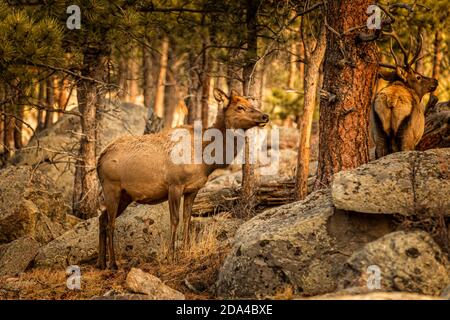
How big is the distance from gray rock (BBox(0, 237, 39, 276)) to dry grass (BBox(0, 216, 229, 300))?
0.24 metres

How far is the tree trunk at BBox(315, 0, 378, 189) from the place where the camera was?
10938 millimetres

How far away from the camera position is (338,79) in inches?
433

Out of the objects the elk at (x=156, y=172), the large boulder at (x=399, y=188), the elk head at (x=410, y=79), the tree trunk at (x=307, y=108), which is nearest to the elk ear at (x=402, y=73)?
the elk head at (x=410, y=79)

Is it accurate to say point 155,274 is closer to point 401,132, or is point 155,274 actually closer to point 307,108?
point 401,132

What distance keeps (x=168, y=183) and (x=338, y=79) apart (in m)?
3.22

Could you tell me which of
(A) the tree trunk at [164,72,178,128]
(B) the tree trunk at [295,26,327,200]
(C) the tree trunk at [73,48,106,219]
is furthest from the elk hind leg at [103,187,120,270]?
(A) the tree trunk at [164,72,178,128]

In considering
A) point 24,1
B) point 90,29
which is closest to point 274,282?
point 90,29


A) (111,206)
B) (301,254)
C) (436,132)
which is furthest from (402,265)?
(436,132)

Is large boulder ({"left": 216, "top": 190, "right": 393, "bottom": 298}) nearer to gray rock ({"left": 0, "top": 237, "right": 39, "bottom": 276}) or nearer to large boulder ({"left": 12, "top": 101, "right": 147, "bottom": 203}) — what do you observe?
gray rock ({"left": 0, "top": 237, "right": 39, "bottom": 276})

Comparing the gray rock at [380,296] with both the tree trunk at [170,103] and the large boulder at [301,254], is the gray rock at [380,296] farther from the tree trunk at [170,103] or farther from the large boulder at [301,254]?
the tree trunk at [170,103]

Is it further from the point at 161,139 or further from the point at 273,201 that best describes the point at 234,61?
the point at 161,139

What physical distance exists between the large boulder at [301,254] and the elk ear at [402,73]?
3.65 metres

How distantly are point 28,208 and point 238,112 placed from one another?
4.77 meters

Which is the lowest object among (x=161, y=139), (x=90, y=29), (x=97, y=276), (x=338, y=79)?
(x=97, y=276)
